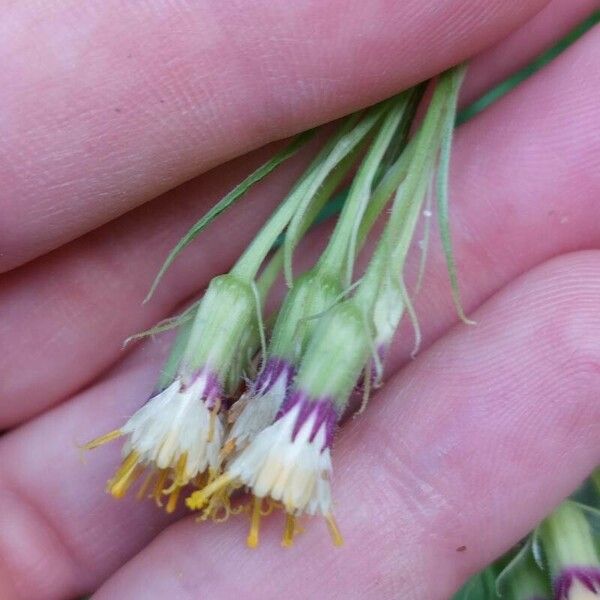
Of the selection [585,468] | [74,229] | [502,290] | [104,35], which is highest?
[104,35]

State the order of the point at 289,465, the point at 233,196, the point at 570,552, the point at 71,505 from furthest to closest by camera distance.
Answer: the point at 71,505
the point at 570,552
the point at 233,196
the point at 289,465

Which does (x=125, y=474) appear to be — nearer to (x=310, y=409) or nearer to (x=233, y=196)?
(x=310, y=409)

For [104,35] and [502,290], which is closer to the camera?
[104,35]

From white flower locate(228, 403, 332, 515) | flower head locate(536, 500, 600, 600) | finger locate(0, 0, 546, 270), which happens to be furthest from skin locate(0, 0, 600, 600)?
white flower locate(228, 403, 332, 515)

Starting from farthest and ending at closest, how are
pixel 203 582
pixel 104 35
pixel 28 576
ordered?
pixel 28 576 < pixel 203 582 < pixel 104 35

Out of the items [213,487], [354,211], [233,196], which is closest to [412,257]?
[354,211]

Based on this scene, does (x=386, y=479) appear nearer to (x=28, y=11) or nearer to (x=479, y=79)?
(x=479, y=79)

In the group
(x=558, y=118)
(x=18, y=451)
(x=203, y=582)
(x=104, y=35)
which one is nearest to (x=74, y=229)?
(x=104, y=35)

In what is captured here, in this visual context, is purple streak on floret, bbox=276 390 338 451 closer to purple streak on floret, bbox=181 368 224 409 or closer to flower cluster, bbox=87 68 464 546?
flower cluster, bbox=87 68 464 546
